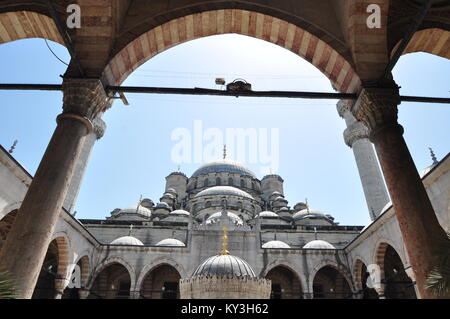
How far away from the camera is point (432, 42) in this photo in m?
6.54

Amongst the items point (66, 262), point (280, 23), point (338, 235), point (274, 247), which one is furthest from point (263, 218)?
point (280, 23)

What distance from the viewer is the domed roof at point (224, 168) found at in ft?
129

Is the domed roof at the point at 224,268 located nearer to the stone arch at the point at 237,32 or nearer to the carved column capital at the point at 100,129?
the stone arch at the point at 237,32

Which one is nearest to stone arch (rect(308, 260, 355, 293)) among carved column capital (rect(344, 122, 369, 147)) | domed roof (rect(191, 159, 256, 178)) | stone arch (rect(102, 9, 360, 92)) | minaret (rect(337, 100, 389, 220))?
minaret (rect(337, 100, 389, 220))

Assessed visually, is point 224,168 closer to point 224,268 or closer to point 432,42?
point 224,268

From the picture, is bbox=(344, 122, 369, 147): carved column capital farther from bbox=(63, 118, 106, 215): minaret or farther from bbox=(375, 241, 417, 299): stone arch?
bbox=(63, 118, 106, 215): minaret

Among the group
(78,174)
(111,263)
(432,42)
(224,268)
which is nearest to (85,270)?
(111,263)

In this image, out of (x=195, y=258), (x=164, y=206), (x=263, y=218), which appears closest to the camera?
(x=195, y=258)

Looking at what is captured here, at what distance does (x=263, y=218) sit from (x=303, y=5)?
23.8 m

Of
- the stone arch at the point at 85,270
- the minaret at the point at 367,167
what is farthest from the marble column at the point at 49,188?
the minaret at the point at 367,167

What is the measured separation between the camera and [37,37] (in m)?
6.40

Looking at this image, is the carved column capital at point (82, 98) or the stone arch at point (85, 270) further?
the stone arch at point (85, 270)

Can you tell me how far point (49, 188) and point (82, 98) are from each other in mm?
1640
